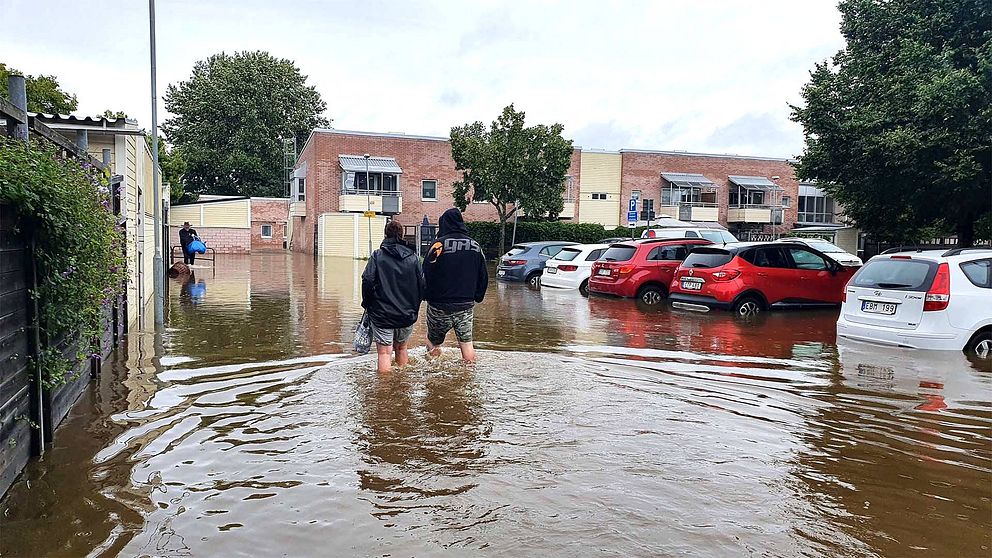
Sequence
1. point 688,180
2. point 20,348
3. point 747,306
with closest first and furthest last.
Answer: point 20,348
point 747,306
point 688,180

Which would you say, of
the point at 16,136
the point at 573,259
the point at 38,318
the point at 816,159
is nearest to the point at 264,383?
the point at 38,318

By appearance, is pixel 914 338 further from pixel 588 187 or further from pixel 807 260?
pixel 588 187

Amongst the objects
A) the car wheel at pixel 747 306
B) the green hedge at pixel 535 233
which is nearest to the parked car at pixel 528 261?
the car wheel at pixel 747 306

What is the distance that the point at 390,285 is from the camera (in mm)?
7871

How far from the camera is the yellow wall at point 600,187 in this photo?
50656mm

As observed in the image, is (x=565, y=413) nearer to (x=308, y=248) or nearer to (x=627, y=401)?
(x=627, y=401)

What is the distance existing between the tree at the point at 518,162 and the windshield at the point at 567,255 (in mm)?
17527

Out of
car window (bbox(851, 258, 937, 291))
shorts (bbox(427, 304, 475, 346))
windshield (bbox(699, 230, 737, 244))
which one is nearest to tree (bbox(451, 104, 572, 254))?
windshield (bbox(699, 230, 737, 244))

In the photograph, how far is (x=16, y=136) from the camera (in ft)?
16.8

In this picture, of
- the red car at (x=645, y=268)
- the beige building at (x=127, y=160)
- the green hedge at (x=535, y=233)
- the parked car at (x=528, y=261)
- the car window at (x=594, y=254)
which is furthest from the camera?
the green hedge at (x=535, y=233)

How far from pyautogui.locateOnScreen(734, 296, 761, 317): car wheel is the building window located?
34976mm

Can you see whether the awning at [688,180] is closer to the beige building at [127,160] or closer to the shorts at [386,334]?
the beige building at [127,160]

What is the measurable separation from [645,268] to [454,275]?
9279mm

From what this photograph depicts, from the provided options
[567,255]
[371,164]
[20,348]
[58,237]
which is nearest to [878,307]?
[58,237]
